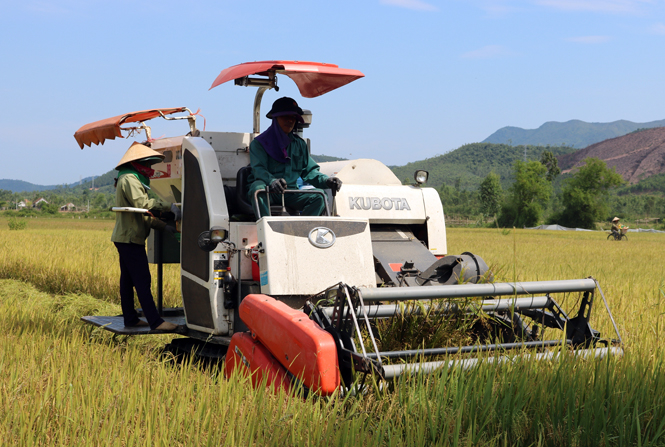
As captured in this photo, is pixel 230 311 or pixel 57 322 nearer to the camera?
pixel 230 311

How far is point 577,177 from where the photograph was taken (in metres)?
80.9

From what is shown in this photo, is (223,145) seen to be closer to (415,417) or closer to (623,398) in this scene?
(415,417)

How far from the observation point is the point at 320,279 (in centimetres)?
432

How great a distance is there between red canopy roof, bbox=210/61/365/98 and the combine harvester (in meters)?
0.02

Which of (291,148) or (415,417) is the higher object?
(291,148)

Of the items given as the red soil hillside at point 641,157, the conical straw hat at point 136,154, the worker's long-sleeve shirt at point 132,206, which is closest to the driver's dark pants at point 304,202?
the worker's long-sleeve shirt at point 132,206

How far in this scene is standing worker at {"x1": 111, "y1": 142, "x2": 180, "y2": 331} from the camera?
5316 mm

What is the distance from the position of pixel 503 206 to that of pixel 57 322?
84049 mm

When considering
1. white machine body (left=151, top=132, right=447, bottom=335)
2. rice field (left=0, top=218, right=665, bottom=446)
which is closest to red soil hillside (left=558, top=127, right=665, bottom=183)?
white machine body (left=151, top=132, right=447, bottom=335)

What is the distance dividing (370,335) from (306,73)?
9.13 feet

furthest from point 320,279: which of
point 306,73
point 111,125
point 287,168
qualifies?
point 111,125

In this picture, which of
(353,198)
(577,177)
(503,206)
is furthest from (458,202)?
(353,198)

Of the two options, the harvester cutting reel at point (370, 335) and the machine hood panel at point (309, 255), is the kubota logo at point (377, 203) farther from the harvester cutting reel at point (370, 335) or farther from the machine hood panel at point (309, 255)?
the harvester cutting reel at point (370, 335)

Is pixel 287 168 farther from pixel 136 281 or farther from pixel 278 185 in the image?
pixel 136 281
